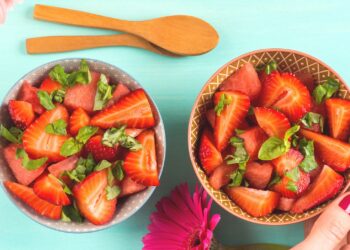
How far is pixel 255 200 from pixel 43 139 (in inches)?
11.5

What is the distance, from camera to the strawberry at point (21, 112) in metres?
0.78

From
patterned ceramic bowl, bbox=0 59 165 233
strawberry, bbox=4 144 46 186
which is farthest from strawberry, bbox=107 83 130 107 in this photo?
strawberry, bbox=4 144 46 186

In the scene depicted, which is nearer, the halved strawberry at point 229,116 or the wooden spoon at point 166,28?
the halved strawberry at point 229,116

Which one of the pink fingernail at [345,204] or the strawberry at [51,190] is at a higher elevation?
the pink fingernail at [345,204]

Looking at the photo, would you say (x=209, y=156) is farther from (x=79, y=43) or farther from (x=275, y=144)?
(x=79, y=43)

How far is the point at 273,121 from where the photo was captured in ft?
2.50

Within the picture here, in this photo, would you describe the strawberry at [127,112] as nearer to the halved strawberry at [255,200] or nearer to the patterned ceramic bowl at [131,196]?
the patterned ceramic bowl at [131,196]

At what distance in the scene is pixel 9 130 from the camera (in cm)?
81

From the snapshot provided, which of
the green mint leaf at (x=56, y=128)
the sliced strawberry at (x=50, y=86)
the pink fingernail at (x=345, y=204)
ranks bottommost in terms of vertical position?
the pink fingernail at (x=345, y=204)

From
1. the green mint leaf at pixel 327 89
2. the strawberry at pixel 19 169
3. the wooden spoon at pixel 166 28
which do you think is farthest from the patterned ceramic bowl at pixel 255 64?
the strawberry at pixel 19 169

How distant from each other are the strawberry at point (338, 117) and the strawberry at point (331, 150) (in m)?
0.02

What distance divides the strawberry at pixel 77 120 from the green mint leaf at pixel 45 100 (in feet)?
0.11

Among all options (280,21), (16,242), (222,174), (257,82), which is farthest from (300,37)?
(16,242)

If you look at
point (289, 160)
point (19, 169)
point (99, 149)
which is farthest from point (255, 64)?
point (19, 169)
